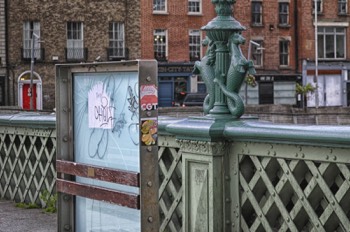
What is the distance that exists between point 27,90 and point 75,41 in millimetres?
4669

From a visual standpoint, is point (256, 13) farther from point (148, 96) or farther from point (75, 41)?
point (148, 96)

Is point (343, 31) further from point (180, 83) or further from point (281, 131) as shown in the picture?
point (281, 131)

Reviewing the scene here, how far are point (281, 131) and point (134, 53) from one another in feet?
168

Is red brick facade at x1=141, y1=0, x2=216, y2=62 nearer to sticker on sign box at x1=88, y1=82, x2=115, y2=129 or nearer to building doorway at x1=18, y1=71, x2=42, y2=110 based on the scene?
building doorway at x1=18, y1=71, x2=42, y2=110

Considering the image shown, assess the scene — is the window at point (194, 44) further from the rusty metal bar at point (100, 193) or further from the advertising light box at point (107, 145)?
the rusty metal bar at point (100, 193)

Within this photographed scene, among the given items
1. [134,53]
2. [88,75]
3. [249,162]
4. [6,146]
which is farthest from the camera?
[134,53]

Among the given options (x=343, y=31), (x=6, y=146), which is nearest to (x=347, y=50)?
(x=343, y=31)

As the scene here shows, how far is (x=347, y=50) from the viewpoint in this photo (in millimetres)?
64688

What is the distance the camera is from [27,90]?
5462 cm

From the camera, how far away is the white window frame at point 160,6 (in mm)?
59188

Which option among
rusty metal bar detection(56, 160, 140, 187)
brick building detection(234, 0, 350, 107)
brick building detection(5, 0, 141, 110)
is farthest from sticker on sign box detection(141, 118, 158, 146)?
brick building detection(234, 0, 350, 107)

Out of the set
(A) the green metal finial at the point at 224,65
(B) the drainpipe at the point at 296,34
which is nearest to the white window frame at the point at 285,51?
(B) the drainpipe at the point at 296,34

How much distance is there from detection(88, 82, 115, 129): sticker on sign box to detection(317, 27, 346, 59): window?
57658mm

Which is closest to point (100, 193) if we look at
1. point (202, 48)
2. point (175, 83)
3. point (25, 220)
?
point (25, 220)
